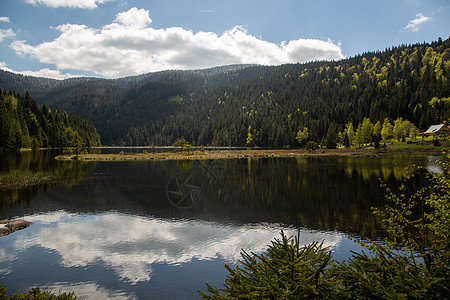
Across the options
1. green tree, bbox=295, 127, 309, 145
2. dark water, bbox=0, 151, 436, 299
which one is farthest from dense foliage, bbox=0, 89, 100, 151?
green tree, bbox=295, 127, 309, 145

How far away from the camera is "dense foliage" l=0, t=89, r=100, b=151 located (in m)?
108

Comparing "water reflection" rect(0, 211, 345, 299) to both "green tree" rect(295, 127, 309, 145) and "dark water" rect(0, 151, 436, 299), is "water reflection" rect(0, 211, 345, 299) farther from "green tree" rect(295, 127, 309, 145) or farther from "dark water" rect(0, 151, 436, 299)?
"green tree" rect(295, 127, 309, 145)

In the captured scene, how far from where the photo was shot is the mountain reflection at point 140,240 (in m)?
16.6

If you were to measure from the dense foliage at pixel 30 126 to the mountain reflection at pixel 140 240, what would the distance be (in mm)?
87051

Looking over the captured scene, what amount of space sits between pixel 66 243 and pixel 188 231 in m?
8.57

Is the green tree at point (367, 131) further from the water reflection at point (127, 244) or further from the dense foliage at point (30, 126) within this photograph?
the water reflection at point (127, 244)

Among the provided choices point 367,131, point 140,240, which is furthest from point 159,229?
point 367,131

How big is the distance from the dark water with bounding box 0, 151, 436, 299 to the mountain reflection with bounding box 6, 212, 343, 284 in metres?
0.07

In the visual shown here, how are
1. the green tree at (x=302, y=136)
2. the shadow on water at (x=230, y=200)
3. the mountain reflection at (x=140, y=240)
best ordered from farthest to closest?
the green tree at (x=302, y=136)
the shadow on water at (x=230, y=200)
the mountain reflection at (x=140, y=240)

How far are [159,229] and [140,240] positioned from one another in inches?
98.8

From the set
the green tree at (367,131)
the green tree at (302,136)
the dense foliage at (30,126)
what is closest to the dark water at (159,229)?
the dense foliage at (30,126)

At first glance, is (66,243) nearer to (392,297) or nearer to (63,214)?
(63,214)

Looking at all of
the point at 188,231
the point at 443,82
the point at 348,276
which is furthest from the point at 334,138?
the point at 348,276

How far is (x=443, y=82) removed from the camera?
149125mm
